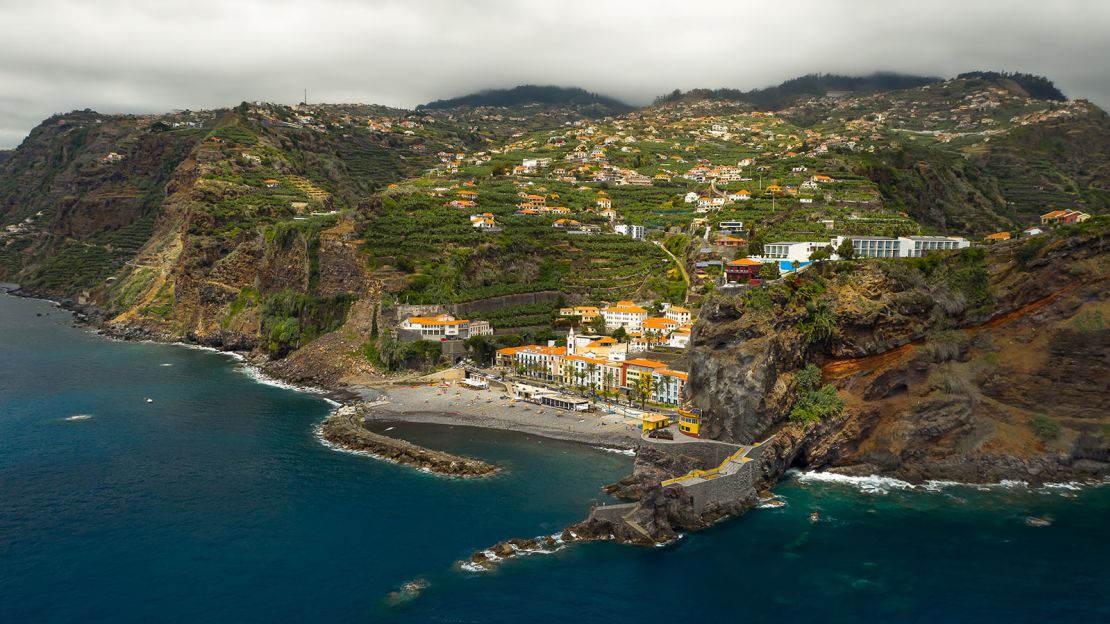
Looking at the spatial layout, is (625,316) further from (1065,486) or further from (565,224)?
(1065,486)

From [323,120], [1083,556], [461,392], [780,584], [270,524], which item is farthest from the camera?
[323,120]

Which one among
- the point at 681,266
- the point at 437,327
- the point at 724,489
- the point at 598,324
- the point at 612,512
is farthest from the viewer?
the point at 681,266

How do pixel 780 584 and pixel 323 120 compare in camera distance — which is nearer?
pixel 780 584

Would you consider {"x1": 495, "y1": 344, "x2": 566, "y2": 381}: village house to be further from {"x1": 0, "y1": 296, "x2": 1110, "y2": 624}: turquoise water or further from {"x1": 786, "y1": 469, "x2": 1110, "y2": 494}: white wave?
{"x1": 786, "y1": 469, "x2": 1110, "y2": 494}: white wave

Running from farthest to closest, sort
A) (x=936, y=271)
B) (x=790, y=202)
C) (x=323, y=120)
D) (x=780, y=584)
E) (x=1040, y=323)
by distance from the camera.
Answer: (x=323, y=120), (x=790, y=202), (x=936, y=271), (x=1040, y=323), (x=780, y=584)

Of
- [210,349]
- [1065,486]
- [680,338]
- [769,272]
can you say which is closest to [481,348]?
[680,338]

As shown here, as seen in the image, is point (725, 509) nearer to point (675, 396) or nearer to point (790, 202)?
point (675, 396)

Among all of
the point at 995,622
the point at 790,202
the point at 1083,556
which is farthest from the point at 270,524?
the point at 790,202

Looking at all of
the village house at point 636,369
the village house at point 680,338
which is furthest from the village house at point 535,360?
the village house at point 680,338
